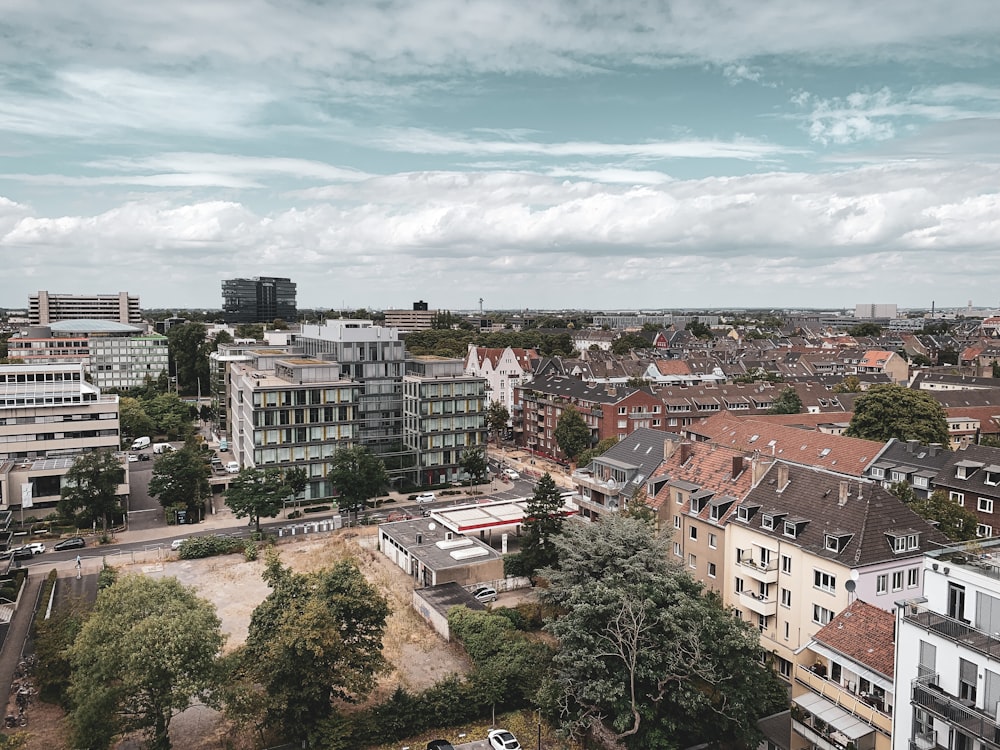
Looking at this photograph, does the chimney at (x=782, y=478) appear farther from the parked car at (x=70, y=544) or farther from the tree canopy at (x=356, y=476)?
the parked car at (x=70, y=544)

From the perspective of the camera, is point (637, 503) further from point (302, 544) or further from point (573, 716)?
point (302, 544)

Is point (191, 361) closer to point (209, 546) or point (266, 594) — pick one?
point (209, 546)

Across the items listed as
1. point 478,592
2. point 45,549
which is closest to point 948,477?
point 478,592

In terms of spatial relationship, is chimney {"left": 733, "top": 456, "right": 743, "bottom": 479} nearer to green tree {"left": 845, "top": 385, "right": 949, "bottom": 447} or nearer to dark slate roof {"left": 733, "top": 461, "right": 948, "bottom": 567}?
dark slate roof {"left": 733, "top": 461, "right": 948, "bottom": 567}

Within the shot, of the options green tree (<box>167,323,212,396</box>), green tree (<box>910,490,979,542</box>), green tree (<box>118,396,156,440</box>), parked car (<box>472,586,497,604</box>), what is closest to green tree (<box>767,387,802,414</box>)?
green tree (<box>910,490,979,542</box>)

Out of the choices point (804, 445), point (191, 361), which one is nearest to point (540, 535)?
point (804, 445)

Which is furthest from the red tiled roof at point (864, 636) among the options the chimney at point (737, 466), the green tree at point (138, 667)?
the green tree at point (138, 667)
